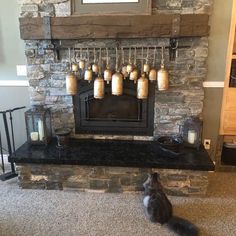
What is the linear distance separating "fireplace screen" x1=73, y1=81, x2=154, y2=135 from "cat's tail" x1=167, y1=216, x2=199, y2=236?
98 centimetres

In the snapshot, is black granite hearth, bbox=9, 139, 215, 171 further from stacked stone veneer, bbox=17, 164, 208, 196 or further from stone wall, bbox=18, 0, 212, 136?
stone wall, bbox=18, 0, 212, 136

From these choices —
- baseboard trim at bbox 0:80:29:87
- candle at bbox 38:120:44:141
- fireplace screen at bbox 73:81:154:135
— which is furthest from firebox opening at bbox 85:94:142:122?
baseboard trim at bbox 0:80:29:87

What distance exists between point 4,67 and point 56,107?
718 millimetres

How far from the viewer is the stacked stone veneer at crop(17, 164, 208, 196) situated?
2244 mm

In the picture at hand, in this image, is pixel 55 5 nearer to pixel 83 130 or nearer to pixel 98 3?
pixel 98 3

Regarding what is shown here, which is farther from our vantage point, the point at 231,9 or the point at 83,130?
the point at 83,130

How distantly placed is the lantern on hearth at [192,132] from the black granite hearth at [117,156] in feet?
0.22

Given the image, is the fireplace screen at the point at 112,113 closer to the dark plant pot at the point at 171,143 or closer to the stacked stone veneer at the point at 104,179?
the dark plant pot at the point at 171,143

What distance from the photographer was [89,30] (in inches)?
88.1

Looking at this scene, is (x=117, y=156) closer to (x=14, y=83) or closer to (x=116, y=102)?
(x=116, y=102)

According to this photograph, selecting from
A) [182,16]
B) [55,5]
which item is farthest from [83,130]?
[182,16]

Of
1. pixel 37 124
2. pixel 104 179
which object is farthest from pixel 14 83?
pixel 104 179

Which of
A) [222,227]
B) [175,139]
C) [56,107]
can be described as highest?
[56,107]

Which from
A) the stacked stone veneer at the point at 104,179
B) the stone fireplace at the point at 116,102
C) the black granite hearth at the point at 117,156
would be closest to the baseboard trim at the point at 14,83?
the stone fireplace at the point at 116,102
